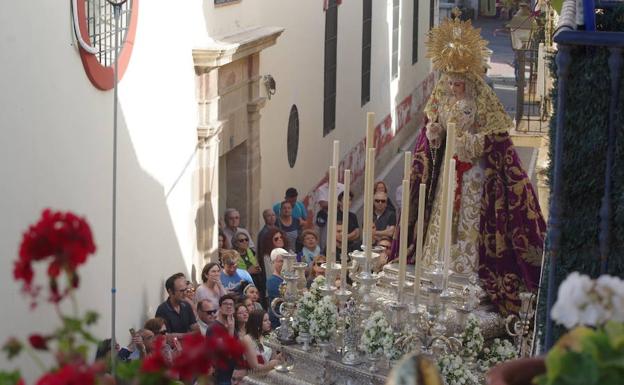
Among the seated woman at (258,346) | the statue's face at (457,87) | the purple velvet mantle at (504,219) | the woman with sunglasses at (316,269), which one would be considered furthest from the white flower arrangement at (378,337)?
the woman with sunglasses at (316,269)

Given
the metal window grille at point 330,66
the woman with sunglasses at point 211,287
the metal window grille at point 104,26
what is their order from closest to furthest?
the metal window grille at point 104,26
the woman with sunglasses at point 211,287
the metal window grille at point 330,66

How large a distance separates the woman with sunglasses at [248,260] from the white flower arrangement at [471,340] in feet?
15.8

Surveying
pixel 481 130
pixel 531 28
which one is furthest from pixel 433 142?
pixel 531 28

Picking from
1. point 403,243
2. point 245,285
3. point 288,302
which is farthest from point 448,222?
point 245,285

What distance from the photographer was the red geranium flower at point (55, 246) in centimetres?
246

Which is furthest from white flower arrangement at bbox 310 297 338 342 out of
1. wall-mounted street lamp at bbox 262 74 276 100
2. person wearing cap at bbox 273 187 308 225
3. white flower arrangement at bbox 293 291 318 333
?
wall-mounted street lamp at bbox 262 74 276 100

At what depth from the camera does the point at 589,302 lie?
2621mm

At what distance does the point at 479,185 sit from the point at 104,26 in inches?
116

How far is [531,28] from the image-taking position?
1756 cm

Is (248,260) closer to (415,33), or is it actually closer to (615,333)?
(615,333)

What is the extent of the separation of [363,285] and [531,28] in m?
11.5

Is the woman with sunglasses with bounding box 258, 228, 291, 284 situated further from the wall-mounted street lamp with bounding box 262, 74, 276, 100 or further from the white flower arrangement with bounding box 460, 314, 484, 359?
the white flower arrangement with bounding box 460, 314, 484, 359

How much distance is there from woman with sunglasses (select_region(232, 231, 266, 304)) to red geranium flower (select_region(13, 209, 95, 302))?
876cm

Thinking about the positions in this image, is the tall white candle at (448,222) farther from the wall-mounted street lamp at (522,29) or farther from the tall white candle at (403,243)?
the wall-mounted street lamp at (522,29)
